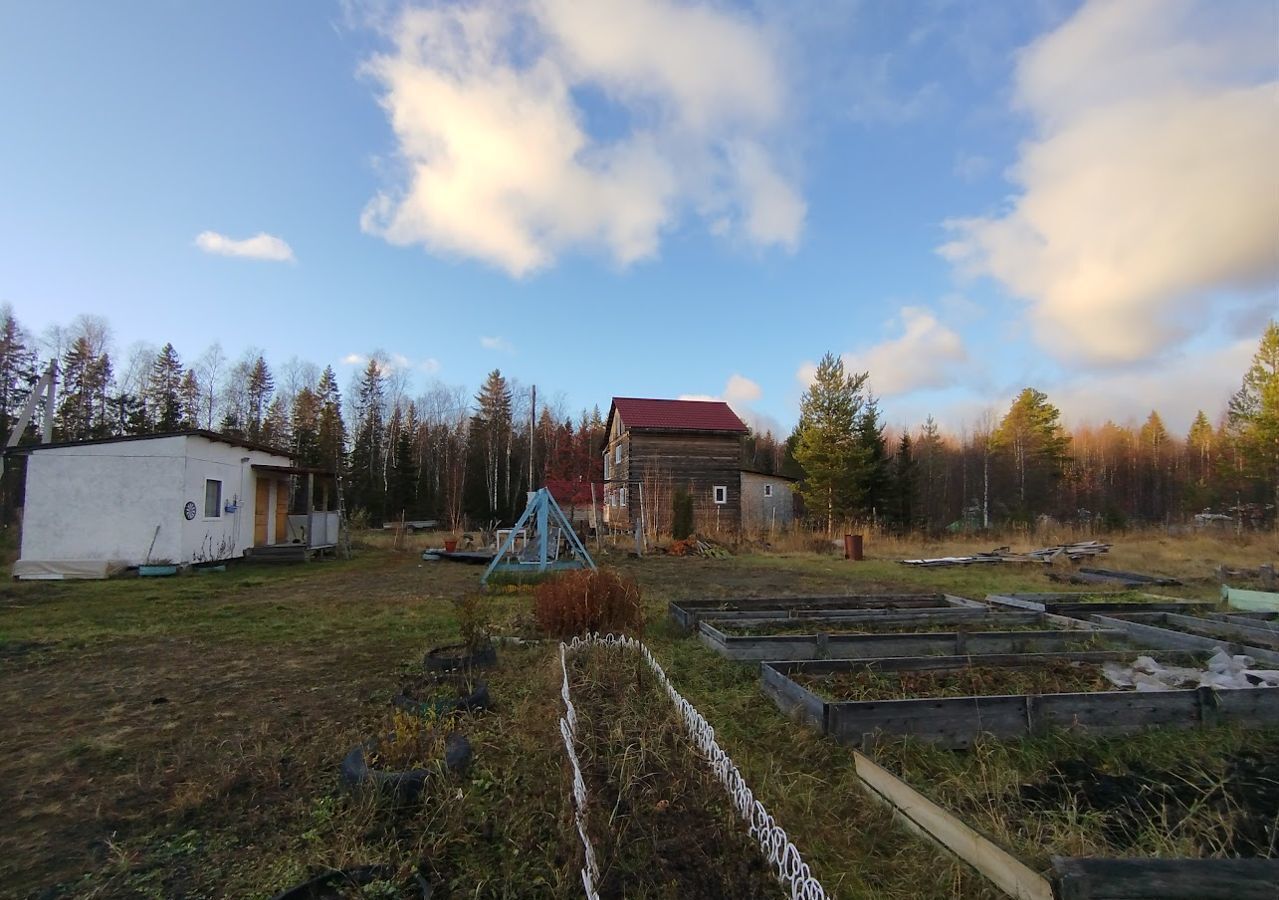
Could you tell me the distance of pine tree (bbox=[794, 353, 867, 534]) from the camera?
28109 mm

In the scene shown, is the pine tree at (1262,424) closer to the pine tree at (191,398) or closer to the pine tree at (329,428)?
the pine tree at (329,428)

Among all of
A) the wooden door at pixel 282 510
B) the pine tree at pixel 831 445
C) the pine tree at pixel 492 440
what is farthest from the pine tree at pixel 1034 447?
the wooden door at pixel 282 510

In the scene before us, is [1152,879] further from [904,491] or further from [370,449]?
[370,449]

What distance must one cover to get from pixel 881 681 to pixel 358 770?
Result: 3.77m

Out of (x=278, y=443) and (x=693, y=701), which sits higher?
(x=278, y=443)

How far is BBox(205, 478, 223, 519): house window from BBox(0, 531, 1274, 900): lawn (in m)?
8.72

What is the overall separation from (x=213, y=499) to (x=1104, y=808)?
1931 cm

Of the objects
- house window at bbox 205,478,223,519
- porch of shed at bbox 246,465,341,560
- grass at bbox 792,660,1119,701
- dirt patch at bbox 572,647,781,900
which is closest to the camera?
dirt patch at bbox 572,647,781,900

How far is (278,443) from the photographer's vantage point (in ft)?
131

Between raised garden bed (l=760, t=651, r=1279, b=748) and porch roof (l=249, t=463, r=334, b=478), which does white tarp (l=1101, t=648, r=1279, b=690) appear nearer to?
raised garden bed (l=760, t=651, r=1279, b=748)

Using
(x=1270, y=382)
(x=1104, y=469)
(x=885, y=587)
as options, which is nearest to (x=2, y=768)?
(x=885, y=587)

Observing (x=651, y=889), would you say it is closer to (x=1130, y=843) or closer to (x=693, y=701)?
(x=1130, y=843)

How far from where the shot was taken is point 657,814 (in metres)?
2.89

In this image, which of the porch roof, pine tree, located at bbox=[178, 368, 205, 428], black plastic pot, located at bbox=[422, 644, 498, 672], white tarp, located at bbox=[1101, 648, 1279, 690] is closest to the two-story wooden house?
the porch roof
